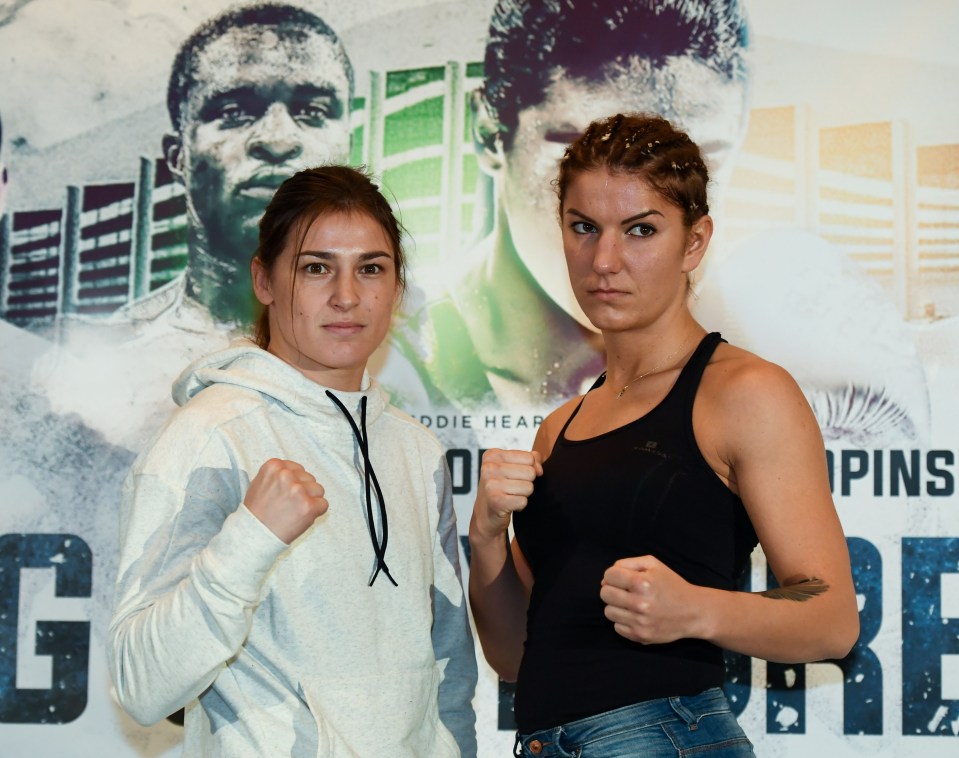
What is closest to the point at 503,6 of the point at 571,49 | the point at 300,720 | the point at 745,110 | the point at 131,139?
the point at 571,49

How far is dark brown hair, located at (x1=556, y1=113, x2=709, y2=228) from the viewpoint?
4.99 feet

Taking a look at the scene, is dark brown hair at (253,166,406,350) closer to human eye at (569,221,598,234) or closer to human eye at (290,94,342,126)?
human eye at (569,221,598,234)

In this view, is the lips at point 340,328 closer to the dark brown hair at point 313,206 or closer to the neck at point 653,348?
the dark brown hair at point 313,206

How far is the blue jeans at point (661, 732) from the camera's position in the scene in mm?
1327

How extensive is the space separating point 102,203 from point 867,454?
172 centimetres

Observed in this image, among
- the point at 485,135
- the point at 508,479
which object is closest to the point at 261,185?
the point at 485,135

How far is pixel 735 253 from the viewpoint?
89.0 inches

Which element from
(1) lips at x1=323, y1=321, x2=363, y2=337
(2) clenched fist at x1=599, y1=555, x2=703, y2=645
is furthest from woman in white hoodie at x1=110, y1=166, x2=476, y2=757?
(2) clenched fist at x1=599, y1=555, x2=703, y2=645

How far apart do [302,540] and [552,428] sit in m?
0.49

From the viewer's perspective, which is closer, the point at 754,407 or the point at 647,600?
the point at 647,600

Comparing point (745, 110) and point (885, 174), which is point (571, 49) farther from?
point (885, 174)

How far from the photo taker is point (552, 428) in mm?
1760

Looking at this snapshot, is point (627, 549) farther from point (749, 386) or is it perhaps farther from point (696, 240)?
point (696, 240)

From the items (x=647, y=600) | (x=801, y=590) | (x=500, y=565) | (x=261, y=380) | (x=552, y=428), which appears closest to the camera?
(x=647, y=600)
